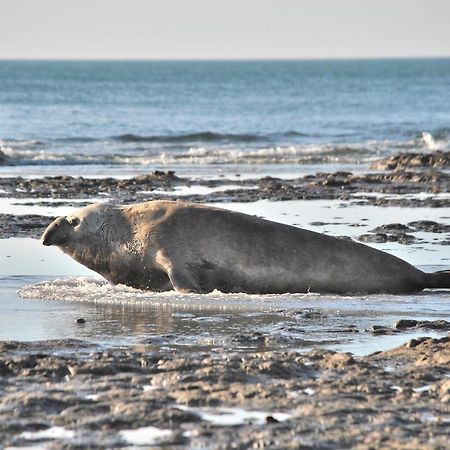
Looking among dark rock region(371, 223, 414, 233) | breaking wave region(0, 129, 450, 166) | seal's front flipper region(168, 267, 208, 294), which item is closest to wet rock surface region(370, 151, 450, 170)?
breaking wave region(0, 129, 450, 166)

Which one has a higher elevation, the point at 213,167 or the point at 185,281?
the point at 185,281

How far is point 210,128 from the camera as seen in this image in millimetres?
54594

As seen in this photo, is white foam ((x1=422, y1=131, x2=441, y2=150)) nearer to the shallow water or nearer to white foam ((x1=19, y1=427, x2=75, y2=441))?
the shallow water

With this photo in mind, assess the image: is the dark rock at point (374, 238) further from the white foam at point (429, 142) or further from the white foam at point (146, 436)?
the white foam at point (429, 142)

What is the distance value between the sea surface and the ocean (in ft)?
0.33

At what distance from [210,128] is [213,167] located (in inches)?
936

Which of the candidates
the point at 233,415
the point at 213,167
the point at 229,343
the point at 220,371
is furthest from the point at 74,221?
the point at 213,167

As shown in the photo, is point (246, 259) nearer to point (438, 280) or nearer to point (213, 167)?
point (438, 280)

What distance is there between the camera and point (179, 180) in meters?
24.4

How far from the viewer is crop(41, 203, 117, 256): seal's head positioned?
38.0 ft

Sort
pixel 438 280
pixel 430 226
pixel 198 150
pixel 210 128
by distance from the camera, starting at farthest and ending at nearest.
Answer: pixel 210 128 < pixel 198 150 < pixel 430 226 < pixel 438 280

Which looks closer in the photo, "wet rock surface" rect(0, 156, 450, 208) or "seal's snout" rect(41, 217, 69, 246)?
"seal's snout" rect(41, 217, 69, 246)

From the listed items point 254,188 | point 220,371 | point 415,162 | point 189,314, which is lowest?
point 415,162

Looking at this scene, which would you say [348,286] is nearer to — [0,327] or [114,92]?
[0,327]
